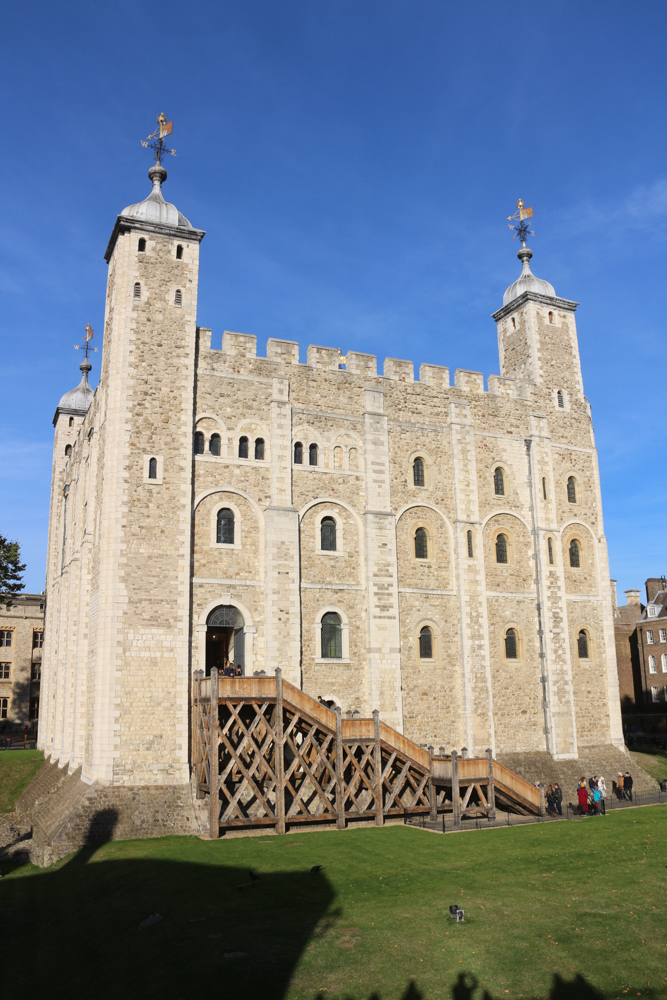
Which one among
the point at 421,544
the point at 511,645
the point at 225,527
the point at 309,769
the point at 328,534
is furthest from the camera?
the point at 511,645

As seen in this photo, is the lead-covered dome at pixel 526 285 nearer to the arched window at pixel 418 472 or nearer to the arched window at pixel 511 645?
the arched window at pixel 418 472

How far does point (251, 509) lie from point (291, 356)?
5999 mm

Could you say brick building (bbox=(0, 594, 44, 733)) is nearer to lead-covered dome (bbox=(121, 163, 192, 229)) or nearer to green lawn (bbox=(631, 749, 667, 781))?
lead-covered dome (bbox=(121, 163, 192, 229))

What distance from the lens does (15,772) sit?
32.3 meters

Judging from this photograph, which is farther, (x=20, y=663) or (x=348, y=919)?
(x=20, y=663)

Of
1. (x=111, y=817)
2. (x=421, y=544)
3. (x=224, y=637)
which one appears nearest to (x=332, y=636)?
(x=224, y=637)

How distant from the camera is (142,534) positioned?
78.5ft

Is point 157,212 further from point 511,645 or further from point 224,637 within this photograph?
point 511,645

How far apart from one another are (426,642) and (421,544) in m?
3.61

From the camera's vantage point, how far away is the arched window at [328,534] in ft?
90.9

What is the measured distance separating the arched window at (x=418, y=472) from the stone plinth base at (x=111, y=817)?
13860mm

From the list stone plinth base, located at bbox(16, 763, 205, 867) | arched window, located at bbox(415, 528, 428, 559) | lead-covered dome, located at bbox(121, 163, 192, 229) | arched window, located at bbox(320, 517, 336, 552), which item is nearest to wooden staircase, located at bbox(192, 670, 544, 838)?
stone plinth base, located at bbox(16, 763, 205, 867)

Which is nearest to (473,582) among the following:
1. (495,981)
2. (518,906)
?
(518,906)

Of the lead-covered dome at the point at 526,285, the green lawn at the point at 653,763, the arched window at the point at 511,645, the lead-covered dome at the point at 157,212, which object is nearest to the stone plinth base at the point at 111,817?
the arched window at the point at 511,645
